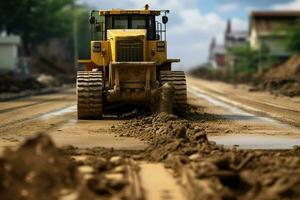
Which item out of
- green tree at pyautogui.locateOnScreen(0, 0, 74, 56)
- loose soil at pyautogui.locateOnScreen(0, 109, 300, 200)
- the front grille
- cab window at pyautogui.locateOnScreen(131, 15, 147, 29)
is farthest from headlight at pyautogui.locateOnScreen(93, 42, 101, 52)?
green tree at pyautogui.locateOnScreen(0, 0, 74, 56)

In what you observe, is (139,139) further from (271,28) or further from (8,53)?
(271,28)

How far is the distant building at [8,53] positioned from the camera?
53.1m

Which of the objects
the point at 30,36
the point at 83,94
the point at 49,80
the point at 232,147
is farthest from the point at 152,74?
the point at 30,36

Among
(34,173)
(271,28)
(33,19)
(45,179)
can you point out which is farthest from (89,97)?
(271,28)

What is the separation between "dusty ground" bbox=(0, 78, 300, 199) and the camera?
7.40 metres

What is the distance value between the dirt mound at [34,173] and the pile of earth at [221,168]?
156cm

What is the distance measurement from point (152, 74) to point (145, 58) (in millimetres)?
794

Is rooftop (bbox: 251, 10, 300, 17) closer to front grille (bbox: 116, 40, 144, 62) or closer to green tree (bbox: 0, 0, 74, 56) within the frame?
green tree (bbox: 0, 0, 74, 56)

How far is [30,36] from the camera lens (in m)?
70.9

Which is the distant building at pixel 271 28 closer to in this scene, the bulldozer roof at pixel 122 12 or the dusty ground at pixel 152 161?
the bulldozer roof at pixel 122 12

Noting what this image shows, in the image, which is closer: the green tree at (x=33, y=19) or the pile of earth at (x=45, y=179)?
the pile of earth at (x=45, y=179)

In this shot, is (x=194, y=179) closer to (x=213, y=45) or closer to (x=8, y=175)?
(x=8, y=175)

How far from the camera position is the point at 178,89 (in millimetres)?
19031

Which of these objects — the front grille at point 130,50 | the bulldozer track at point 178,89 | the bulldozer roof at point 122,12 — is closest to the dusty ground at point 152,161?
the bulldozer track at point 178,89
